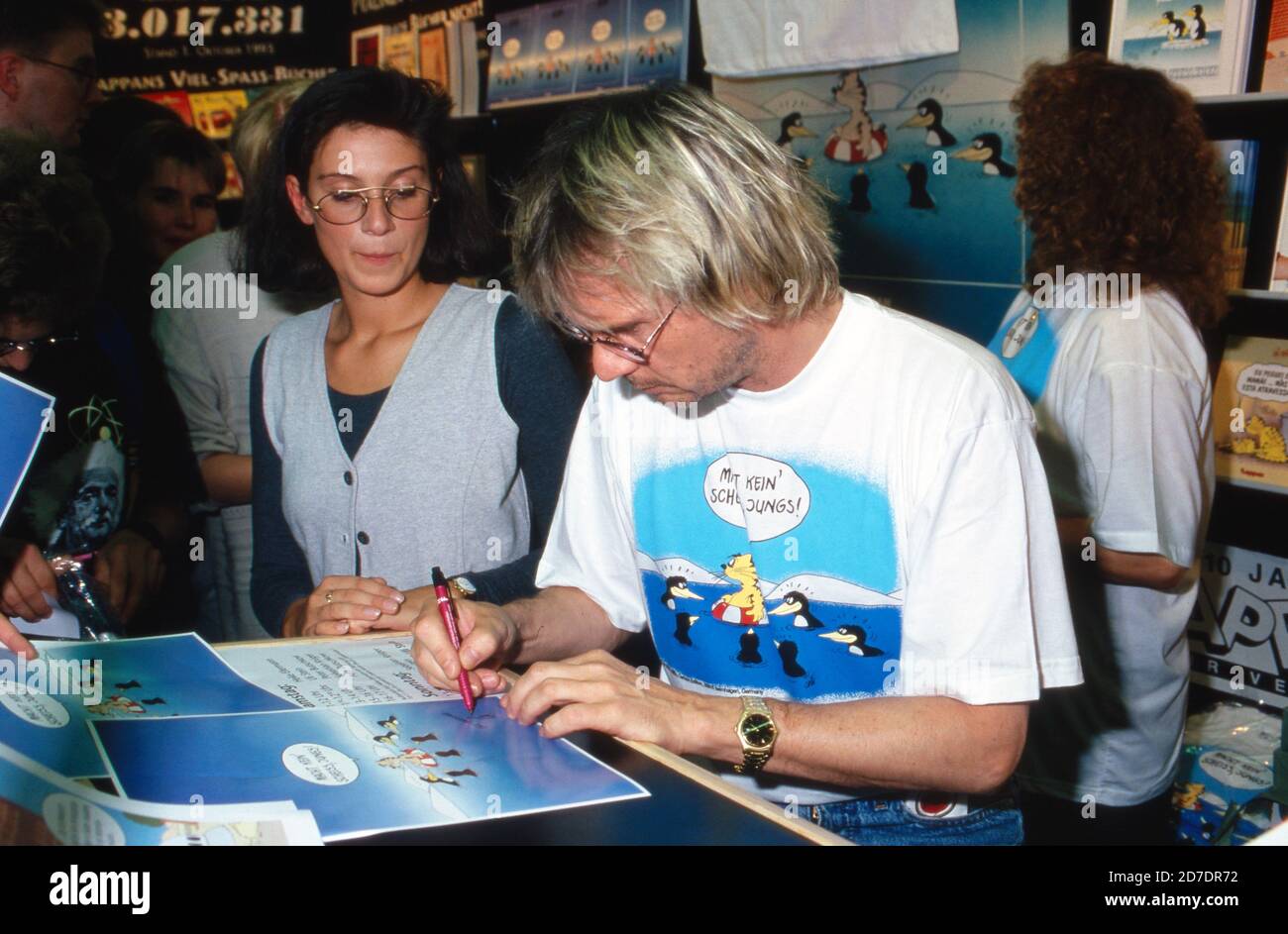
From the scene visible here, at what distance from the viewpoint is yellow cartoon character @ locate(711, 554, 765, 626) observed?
4.73 ft

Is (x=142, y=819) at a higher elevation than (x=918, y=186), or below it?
below

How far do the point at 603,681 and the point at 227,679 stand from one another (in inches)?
19.8

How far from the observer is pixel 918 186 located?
3.52 meters

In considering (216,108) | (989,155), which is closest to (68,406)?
(989,155)

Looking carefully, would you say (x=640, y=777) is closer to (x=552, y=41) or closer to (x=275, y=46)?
(x=552, y=41)

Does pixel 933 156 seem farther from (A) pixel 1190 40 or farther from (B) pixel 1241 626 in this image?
(B) pixel 1241 626

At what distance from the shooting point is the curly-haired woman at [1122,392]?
219 centimetres

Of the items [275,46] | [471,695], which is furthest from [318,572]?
[275,46]

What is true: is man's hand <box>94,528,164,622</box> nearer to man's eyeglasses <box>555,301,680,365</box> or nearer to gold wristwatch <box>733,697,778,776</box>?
man's eyeglasses <box>555,301,680,365</box>

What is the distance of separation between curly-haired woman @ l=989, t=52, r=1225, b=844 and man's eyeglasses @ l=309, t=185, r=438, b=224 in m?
1.38

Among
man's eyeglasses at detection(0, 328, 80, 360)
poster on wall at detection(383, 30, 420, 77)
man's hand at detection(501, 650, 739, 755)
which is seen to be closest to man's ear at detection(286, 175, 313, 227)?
man's eyeglasses at detection(0, 328, 80, 360)

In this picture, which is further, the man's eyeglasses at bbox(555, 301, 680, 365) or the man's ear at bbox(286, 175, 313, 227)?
the man's ear at bbox(286, 175, 313, 227)

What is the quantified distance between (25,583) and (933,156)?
2.80 metres

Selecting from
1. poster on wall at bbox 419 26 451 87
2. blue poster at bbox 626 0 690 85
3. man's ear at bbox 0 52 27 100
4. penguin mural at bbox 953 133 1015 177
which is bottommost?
penguin mural at bbox 953 133 1015 177
